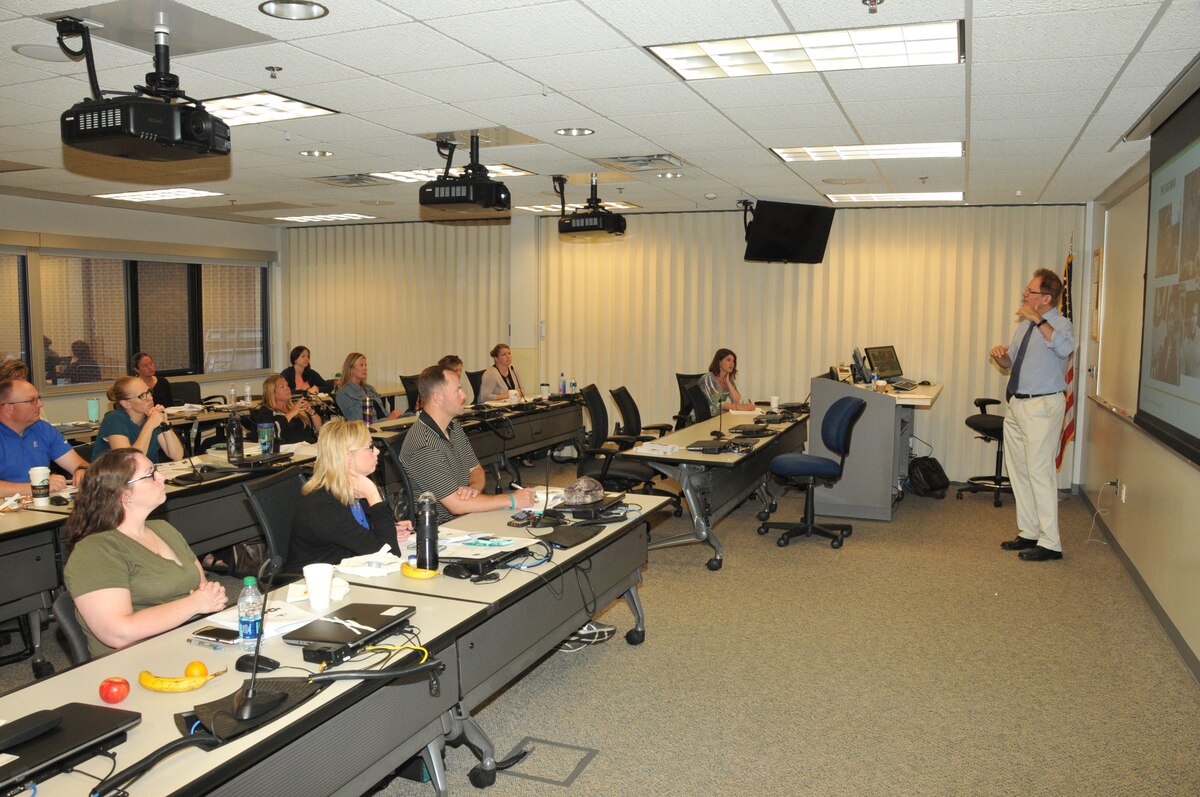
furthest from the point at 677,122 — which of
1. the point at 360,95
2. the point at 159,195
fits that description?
the point at 159,195

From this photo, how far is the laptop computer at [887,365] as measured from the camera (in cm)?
855

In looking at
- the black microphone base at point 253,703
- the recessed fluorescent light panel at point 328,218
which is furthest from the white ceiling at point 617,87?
the recessed fluorescent light panel at point 328,218

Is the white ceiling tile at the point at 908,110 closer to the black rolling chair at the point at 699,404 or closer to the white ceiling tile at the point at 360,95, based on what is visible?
the white ceiling tile at the point at 360,95

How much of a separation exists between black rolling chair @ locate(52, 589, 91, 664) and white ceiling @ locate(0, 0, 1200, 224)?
6.87ft

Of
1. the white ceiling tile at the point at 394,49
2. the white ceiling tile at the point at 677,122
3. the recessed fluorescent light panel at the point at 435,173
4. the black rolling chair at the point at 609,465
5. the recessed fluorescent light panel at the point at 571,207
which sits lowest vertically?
the black rolling chair at the point at 609,465

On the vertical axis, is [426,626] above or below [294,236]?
below

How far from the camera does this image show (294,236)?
11695 millimetres

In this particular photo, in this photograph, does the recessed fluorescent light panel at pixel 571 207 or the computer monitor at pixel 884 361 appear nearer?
the computer monitor at pixel 884 361

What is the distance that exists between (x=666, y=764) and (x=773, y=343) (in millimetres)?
6739

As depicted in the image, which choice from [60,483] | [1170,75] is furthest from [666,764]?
[1170,75]

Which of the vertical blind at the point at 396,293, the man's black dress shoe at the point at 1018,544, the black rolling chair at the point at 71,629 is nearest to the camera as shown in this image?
the black rolling chair at the point at 71,629

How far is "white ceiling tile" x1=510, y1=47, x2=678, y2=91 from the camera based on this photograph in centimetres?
384

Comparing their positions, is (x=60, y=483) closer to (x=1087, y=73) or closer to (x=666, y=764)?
(x=666, y=764)

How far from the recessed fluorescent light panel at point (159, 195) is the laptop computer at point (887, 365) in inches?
251
